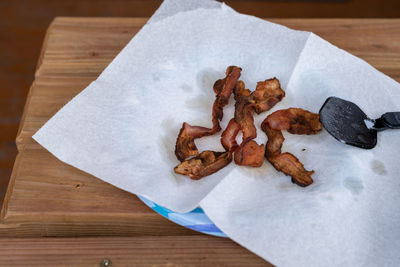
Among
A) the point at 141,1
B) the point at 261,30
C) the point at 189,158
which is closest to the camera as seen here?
the point at 189,158

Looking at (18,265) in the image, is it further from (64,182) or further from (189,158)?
(189,158)

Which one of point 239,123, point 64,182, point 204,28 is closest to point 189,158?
point 239,123

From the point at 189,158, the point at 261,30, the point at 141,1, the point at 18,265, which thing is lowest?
the point at 141,1

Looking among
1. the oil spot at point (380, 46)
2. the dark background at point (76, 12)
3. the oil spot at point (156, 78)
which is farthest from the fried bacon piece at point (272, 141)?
the dark background at point (76, 12)

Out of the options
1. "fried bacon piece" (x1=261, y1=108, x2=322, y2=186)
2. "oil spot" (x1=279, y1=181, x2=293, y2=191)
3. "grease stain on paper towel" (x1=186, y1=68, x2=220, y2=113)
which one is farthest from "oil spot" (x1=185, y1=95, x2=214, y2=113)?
"oil spot" (x1=279, y1=181, x2=293, y2=191)

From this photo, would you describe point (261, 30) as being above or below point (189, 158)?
above

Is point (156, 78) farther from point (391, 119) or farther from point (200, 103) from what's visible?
point (391, 119)

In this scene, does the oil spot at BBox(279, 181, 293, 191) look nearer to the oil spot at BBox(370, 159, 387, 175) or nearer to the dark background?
the oil spot at BBox(370, 159, 387, 175)
